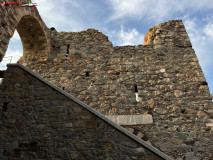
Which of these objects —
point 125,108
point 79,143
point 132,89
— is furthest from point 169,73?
point 79,143

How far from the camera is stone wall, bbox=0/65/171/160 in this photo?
7.66 feet

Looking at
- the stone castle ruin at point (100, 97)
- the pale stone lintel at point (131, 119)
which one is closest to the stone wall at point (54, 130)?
the stone castle ruin at point (100, 97)

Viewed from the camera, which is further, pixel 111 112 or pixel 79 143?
pixel 111 112

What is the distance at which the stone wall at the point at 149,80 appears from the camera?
4.10 metres

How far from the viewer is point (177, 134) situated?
4059 millimetres

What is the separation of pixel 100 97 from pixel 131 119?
1131mm

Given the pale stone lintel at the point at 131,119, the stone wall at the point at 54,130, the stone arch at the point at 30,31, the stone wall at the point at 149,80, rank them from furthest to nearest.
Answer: the pale stone lintel at the point at 131,119, the stone wall at the point at 149,80, the stone arch at the point at 30,31, the stone wall at the point at 54,130

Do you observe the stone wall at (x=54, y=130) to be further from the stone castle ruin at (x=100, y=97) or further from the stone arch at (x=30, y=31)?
the stone arch at (x=30, y=31)

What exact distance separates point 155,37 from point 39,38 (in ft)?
14.3

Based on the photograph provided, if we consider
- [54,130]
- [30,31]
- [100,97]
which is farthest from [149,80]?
[30,31]

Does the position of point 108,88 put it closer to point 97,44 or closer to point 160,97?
point 160,97

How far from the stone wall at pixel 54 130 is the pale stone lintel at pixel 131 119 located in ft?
6.09

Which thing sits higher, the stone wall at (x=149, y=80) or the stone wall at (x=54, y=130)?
the stone wall at (x=149, y=80)

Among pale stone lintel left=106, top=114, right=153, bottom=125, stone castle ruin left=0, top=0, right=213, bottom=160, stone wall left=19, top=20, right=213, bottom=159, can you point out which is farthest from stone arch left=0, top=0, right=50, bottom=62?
pale stone lintel left=106, top=114, right=153, bottom=125
